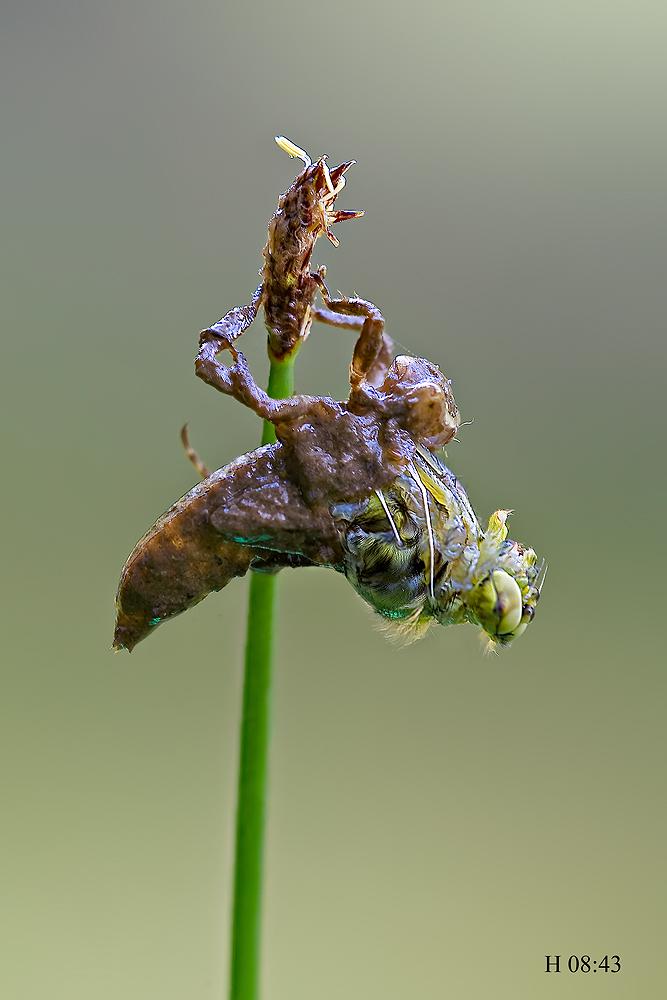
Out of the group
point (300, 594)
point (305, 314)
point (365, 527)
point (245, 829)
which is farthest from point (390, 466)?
point (300, 594)

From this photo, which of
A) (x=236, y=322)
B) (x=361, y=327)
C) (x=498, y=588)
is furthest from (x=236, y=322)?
(x=498, y=588)

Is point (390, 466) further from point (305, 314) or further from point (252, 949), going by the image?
point (252, 949)

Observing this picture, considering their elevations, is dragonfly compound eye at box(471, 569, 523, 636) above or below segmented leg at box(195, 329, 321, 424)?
below

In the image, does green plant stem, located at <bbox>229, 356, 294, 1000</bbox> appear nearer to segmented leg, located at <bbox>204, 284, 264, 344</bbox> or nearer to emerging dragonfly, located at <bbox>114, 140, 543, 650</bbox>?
emerging dragonfly, located at <bbox>114, 140, 543, 650</bbox>

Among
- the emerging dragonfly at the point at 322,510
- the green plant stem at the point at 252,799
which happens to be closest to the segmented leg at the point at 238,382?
the emerging dragonfly at the point at 322,510

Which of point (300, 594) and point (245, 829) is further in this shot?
point (300, 594)

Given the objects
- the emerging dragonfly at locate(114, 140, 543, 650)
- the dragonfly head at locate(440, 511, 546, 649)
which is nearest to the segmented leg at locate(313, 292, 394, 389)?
the emerging dragonfly at locate(114, 140, 543, 650)

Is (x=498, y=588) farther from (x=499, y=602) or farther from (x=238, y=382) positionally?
(x=238, y=382)
